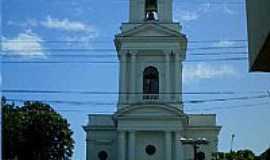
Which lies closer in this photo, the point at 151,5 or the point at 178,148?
the point at 178,148

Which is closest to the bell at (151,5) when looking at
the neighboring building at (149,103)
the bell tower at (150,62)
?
the neighboring building at (149,103)

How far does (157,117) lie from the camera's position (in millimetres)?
47625

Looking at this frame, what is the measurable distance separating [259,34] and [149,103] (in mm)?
37285

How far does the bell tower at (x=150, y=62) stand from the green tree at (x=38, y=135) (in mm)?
6416

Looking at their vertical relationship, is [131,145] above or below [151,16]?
below

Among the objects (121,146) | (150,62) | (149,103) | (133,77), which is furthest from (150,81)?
(121,146)

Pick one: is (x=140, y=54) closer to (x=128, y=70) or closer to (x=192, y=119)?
(x=128, y=70)

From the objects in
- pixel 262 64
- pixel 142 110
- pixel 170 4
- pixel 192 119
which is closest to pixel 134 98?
pixel 142 110

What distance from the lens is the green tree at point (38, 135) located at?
4980 cm

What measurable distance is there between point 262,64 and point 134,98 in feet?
126

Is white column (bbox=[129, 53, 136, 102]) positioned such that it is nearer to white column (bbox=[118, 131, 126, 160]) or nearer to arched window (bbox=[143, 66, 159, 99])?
arched window (bbox=[143, 66, 159, 99])

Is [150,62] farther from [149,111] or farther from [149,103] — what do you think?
[149,111]

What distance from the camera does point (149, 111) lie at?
47844mm

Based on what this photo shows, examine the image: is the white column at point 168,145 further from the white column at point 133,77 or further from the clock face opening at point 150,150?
the white column at point 133,77
